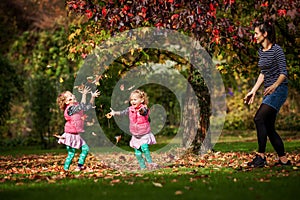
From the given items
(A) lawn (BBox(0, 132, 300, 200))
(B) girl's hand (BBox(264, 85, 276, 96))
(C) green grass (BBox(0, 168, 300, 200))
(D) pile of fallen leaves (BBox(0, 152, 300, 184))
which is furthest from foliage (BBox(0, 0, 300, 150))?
(C) green grass (BBox(0, 168, 300, 200))

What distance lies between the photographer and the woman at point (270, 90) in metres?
6.48

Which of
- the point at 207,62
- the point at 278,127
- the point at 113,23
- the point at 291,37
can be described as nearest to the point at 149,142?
the point at 113,23

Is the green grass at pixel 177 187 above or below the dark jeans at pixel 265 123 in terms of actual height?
below

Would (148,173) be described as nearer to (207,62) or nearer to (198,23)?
(198,23)

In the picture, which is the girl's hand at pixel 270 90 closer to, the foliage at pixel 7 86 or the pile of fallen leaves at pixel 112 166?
the pile of fallen leaves at pixel 112 166

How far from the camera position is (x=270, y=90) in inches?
252

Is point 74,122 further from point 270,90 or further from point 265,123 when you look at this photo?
point 270,90

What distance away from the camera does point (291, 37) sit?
11.8 m

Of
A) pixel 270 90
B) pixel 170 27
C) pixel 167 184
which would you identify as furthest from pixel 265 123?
pixel 170 27

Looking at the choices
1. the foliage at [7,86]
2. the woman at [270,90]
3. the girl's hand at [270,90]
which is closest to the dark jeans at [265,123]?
the woman at [270,90]

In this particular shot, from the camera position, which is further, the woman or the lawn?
the woman

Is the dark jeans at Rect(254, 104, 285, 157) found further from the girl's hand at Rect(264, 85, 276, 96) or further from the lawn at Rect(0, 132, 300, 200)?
the lawn at Rect(0, 132, 300, 200)

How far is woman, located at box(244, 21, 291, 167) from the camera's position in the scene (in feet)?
21.3

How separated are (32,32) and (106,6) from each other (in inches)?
525
